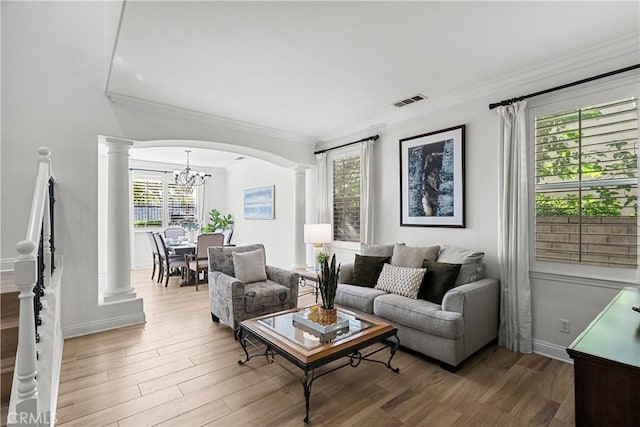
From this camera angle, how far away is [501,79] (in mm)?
3186

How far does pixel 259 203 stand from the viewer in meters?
7.48

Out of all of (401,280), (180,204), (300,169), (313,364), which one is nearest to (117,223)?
(300,169)

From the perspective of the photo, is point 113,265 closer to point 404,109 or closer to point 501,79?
point 404,109

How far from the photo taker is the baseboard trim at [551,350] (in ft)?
9.33

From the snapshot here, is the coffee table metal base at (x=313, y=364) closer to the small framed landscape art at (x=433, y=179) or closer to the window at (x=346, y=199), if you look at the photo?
the small framed landscape art at (x=433, y=179)

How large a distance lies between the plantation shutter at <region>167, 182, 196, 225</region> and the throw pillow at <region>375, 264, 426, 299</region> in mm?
6604

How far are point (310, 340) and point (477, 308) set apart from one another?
5.35 feet

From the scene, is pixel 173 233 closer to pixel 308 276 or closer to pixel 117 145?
pixel 117 145

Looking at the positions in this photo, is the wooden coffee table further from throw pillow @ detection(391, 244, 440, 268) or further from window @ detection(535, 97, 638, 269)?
window @ detection(535, 97, 638, 269)

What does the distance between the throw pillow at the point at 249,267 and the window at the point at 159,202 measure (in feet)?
16.9

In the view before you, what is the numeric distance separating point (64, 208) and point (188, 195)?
17.3ft

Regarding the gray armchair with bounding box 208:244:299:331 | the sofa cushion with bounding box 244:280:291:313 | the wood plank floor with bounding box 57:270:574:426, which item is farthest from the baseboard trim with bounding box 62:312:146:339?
the sofa cushion with bounding box 244:280:291:313

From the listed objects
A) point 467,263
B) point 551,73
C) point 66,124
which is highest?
point 551,73

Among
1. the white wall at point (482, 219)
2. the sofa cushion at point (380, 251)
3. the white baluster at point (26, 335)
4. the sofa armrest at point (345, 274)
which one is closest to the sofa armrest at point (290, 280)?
the sofa armrest at point (345, 274)
